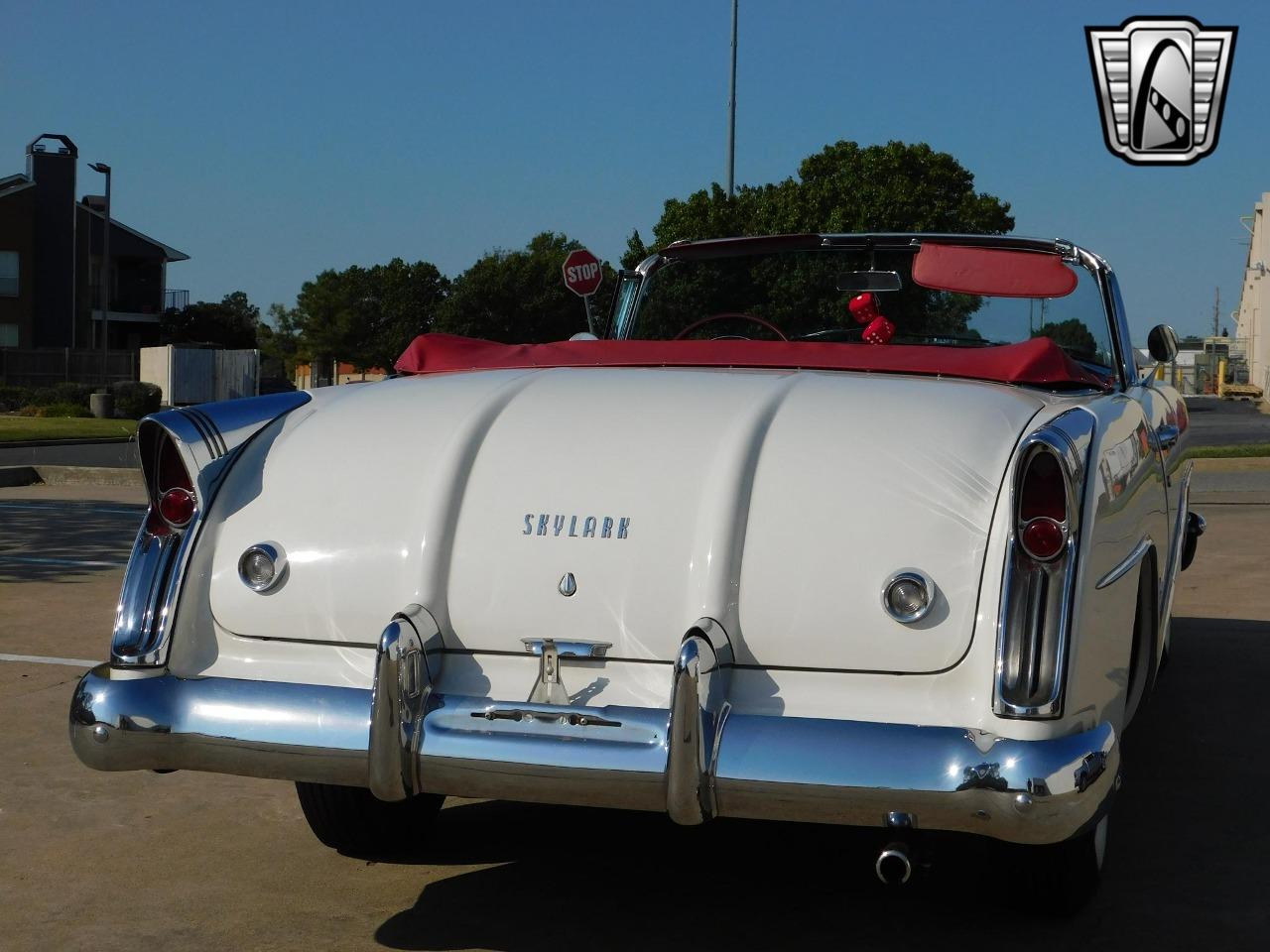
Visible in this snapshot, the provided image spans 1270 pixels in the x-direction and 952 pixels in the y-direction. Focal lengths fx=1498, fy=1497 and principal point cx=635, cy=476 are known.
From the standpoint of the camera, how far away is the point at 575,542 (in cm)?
306

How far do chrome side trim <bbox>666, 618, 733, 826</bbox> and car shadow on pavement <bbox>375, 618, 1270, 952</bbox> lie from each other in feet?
2.06

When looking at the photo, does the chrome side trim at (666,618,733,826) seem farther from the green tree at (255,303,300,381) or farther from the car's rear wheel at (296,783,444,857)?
the green tree at (255,303,300,381)

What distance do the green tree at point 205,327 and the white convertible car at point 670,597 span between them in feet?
193

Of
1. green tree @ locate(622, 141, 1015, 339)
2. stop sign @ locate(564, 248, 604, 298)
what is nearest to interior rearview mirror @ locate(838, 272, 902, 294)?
stop sign @ locate(564, 248, 604, 298)

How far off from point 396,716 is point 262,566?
56 centimetres

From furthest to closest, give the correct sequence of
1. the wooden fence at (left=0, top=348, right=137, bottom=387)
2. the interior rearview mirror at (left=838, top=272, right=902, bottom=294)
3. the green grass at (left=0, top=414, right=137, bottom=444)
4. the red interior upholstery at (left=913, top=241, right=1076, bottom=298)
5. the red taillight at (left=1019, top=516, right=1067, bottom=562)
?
the wooden fence at (left=0, top=348, right=137, bottom=387) < the green grass at (left=0, top=414, right=137, bottom=444) < the interior rearview mirror at (left=838, top=272, right=902, bottom=294) < the red interior upholstery at (left=913, top=241, right=1076, bottom=298) < the red taillight at (left=1019, top=516, right=1067, bottom=562)

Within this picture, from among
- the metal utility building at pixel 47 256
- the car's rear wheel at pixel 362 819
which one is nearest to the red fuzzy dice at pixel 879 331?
the car's rear wheel at pixel 362 819

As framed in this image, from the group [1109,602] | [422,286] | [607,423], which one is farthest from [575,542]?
[422,286]

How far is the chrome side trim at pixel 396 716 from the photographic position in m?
2.85

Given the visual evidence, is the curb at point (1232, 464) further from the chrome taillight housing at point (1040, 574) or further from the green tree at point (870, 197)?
the green tree at point (870, 197)

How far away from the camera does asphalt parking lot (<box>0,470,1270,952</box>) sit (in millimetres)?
3262

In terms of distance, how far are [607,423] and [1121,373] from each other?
2.23 m

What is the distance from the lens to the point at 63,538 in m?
10.5

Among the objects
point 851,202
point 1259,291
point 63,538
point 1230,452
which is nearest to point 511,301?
point 1259,291
